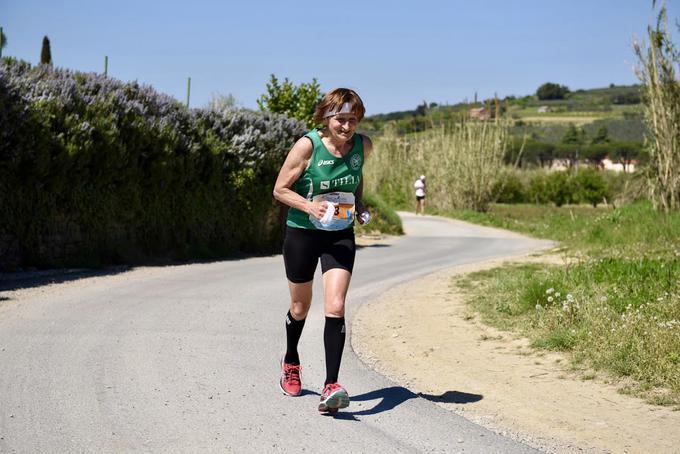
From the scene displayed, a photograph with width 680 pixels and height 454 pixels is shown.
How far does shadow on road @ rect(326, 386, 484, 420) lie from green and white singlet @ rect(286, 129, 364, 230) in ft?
4.10

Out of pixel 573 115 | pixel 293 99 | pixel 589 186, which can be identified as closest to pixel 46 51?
pixel 293 99

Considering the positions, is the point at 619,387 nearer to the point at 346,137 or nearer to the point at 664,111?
the point at 346,137

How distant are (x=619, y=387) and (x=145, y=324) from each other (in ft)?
15.8

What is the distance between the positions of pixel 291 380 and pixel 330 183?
1461mm

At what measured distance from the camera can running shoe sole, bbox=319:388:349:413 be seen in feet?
19.3

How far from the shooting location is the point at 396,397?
6590 millimetres

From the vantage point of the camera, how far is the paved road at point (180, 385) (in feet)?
17.7

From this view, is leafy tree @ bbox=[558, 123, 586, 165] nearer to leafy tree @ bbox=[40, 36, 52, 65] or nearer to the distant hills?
the distant hills

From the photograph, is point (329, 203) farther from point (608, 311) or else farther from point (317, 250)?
point (608, 311)

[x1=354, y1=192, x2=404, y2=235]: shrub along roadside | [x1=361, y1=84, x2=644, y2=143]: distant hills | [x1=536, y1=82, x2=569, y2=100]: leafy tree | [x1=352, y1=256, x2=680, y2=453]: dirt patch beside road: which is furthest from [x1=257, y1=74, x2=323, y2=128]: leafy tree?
[x1=536, y1=82, x2=569, y2=100]: leafy tree

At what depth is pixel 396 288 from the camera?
1341 centimetres

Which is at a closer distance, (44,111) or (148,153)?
(44,111)

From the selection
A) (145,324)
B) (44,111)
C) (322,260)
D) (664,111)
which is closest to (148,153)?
(44,111)

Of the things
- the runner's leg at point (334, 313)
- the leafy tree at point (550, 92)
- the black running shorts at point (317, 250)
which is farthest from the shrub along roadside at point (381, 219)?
the leafy tree at point (550, 92)
